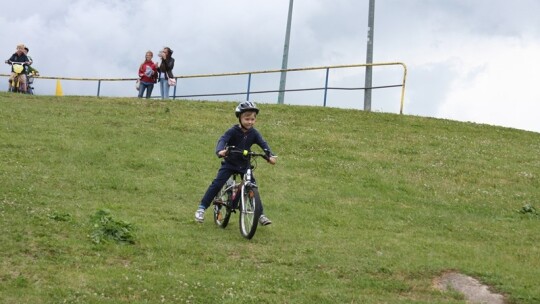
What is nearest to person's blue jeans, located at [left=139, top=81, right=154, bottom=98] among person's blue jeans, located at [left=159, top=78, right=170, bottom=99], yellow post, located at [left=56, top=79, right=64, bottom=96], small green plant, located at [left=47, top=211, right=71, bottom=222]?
person's blue jeans, located at [left=159, top=78, right=170, bottom=99]

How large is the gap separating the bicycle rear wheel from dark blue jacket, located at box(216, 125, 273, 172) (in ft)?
1.43

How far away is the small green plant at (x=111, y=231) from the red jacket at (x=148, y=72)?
18545mm

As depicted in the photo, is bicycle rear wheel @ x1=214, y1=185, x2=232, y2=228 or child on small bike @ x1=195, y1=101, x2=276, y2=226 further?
bicycle rear wheel @ x1=214, y1=185, x2=232, y2=228

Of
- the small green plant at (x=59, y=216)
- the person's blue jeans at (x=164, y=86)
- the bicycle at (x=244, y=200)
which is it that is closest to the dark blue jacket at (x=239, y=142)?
the bicycle at (x=244, y=200)

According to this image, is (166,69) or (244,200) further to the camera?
(166,69)

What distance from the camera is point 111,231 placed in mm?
9984

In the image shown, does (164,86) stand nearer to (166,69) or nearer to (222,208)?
(166,69)

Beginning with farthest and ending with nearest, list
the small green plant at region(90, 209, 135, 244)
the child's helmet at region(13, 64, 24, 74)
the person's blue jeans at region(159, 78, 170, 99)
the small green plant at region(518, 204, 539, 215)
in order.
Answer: the person's blue jeans at region(159, 78, 170, 99), the child's helmet at region(13, 64, 24, 74), the small green plant at region(518, 204, 539, 215), the small green plant at region(90, 209, 135, 244)

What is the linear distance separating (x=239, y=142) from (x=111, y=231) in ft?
7.91

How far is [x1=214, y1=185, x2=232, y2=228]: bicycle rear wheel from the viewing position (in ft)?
37.7

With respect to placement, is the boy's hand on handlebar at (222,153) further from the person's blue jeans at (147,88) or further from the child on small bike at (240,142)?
the person's blue jeans at (147,88)

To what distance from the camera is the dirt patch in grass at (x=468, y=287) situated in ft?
27.8

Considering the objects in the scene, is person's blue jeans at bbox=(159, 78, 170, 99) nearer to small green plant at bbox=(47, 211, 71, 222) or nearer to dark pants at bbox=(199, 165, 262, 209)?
dark pants at bbox=(199, 165, 262, 209)

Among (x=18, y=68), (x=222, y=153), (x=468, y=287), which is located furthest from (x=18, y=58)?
(x=468, y=287)
